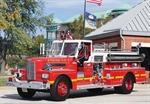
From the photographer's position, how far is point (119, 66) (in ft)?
52.6

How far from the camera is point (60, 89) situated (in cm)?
1297

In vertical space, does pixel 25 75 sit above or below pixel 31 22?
Answer: below

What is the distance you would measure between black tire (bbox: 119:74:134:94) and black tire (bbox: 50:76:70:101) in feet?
11.6

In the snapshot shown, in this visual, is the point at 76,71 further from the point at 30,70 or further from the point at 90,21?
the point at 90,21

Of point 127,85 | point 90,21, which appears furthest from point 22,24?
point 127,85

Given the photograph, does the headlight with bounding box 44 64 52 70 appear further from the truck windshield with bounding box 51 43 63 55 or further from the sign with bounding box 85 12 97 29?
the sign with bounding box 85 12 97 29

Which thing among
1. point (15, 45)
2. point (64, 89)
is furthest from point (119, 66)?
point (15, 45)

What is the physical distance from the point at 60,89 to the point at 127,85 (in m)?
4.37

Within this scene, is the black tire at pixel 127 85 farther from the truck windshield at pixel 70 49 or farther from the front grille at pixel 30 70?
the front grille at pixel 30 70

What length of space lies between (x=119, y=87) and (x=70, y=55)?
319cm

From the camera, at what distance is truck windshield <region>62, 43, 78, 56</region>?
564 inches

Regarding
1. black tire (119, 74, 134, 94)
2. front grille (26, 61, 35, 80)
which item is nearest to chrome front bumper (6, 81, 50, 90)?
front grille (26, 61, 35, 80)

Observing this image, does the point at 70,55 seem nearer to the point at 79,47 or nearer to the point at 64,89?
the point at 79,47

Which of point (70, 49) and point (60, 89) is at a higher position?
point (70, 49)
